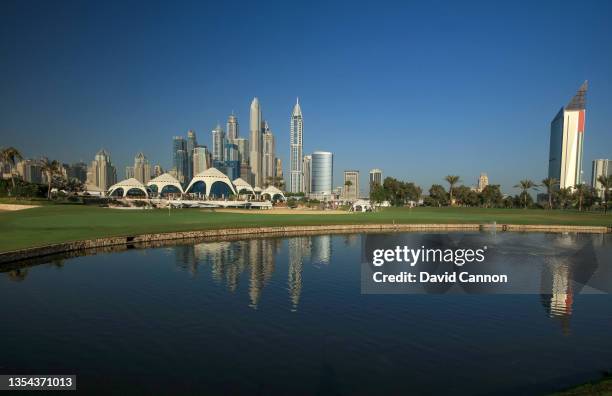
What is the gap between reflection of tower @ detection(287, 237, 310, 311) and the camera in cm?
1975

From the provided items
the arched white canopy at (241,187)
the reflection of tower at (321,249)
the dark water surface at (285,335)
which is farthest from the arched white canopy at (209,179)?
the dark water surface at (285,335)

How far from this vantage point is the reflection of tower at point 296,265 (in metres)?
19.8

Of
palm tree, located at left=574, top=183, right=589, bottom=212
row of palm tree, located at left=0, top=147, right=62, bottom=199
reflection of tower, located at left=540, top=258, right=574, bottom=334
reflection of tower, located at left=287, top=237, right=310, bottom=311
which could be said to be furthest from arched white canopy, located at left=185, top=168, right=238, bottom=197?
reflection of tower, located at left=540, top=258, right=574, bottom=334

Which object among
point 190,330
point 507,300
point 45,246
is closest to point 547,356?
point 507,300

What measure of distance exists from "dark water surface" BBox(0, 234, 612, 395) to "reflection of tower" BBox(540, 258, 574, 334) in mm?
155

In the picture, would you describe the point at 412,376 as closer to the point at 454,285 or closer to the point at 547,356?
the point at 547,356

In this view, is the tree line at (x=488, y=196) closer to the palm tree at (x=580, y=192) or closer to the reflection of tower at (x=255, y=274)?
the palm tree at (x=580, y=192)

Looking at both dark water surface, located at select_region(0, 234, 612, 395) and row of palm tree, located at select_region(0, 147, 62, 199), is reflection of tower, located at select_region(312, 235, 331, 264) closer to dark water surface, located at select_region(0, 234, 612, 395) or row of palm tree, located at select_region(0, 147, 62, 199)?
dark water surface, located at select_region(0, 234, 612, 395)

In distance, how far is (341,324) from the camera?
620 inches

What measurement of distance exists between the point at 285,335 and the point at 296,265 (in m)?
13.7

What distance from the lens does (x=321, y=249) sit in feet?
120

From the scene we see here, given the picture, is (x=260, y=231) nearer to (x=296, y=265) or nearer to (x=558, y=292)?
(x=296, y=265)

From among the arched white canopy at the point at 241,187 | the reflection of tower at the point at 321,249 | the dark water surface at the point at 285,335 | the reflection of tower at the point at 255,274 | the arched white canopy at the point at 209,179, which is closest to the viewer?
the dark water surface at the point at 285,335

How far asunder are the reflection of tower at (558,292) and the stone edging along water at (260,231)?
1133 inches
